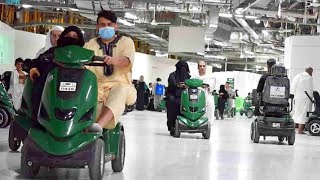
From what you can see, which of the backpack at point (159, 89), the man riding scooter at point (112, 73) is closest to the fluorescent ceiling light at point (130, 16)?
the backpack at point (159, 89)

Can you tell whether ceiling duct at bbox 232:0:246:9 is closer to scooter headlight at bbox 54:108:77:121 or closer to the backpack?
the backpack

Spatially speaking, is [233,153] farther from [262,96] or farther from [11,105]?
[11,105]

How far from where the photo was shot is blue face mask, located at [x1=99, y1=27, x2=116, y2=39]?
16.4 feet

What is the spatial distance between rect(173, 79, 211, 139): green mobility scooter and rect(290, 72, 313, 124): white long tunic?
470cm

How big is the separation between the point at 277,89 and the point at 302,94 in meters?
4.95

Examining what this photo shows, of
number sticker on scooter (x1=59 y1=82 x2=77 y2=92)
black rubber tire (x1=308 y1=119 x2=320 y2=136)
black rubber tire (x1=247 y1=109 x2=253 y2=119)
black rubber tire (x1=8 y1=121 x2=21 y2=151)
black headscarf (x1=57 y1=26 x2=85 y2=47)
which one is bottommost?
black rubber tire (x1=247 y1=109 x2=253 y2=119)

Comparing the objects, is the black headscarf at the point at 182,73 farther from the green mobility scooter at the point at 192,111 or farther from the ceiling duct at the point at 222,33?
the ceiling duct at the point at 222,33

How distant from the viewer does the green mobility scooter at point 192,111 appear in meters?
10.2

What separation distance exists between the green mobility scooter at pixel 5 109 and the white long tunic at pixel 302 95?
271 inches

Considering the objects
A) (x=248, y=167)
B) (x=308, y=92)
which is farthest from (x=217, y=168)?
(x=308, y=92)

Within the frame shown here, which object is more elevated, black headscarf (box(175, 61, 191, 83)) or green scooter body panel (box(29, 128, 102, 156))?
black headscarf (box(175, 61, 191, 83))

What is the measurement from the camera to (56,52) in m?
4.43

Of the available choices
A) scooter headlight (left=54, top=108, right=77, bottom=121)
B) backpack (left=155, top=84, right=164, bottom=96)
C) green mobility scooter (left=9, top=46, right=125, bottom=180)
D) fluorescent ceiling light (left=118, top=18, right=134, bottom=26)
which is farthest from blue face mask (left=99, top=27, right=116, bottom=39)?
backpack (left=155, top=84, right=164, bottom=96)

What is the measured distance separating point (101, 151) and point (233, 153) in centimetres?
370
